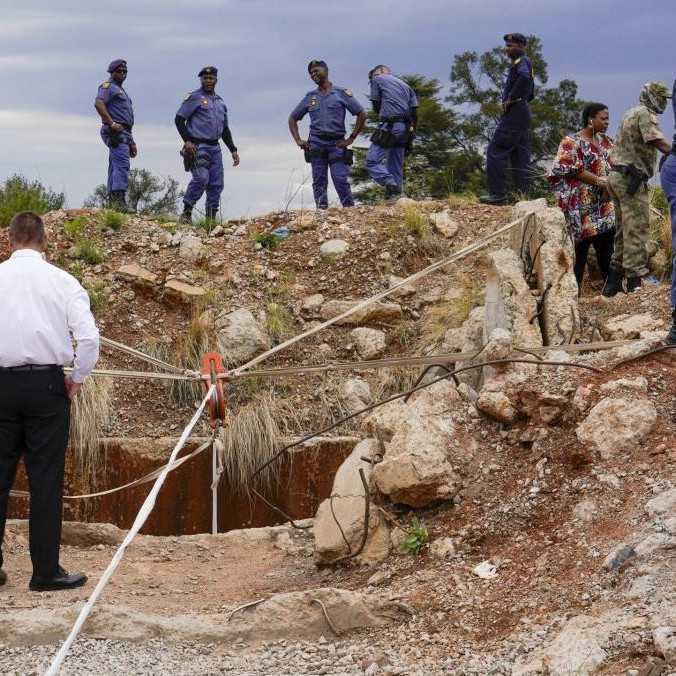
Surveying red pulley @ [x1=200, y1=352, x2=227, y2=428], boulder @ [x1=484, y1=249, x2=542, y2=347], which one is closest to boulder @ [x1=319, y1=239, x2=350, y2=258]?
boulder @ [x1=484, y1=249, x2=542, y2=347]

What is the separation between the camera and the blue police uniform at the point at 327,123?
11.0 meters

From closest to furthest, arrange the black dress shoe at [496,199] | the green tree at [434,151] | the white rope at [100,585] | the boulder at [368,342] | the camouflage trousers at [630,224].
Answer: the white rope at [100,585]
the camouflage trousers at [630,224]
the boulder at [368,342]
the black dress shoe at [496,199]
the green tree at [434,151]

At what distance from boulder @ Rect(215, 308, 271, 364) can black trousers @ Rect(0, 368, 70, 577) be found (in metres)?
3.99

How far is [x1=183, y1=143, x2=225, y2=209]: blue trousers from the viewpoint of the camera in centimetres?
1128

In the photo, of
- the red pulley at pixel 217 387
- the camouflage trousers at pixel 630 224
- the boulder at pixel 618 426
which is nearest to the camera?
the boulder at pixel 618 426

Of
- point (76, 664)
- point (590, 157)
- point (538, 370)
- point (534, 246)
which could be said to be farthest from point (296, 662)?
point (590, 157)

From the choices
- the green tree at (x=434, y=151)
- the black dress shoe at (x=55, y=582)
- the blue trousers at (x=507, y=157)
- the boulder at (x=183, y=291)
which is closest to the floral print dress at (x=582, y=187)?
the blue trousers at (x=507, y=157)

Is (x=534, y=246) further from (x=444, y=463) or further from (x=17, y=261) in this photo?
(x=17, y=261)

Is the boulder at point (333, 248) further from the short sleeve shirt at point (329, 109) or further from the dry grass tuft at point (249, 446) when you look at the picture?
the dry grass tuft at point (249, 446)

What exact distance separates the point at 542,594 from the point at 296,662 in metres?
0.99

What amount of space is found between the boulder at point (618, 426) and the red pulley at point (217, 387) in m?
2.39

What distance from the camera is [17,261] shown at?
18.0 feet

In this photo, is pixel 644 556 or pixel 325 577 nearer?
pixel 644 556

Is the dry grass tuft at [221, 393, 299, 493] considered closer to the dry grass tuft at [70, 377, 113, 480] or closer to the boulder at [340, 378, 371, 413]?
the boulder at [340, 378, 371, 413]
